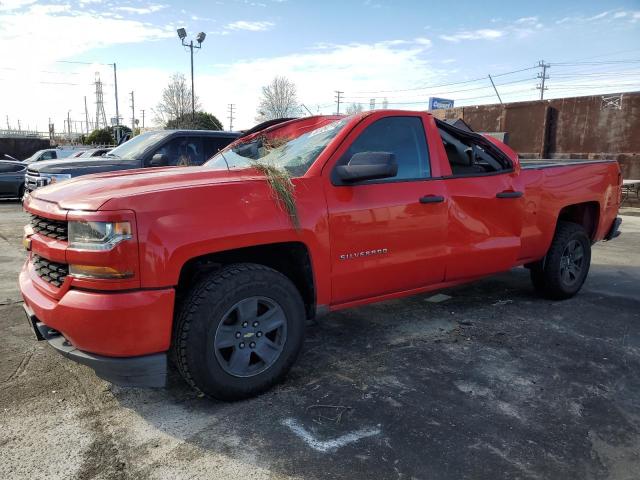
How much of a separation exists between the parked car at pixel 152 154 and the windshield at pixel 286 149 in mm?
3647

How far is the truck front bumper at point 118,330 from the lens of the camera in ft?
8.14

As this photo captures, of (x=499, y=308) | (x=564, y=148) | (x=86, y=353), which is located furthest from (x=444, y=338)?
(x=564, y=148)

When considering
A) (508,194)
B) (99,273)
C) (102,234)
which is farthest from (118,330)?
(508,194)

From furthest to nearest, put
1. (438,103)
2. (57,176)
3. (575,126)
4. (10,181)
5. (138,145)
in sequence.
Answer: (438,103)
(575,126)
(10,181)
(138,145)
(57,176)

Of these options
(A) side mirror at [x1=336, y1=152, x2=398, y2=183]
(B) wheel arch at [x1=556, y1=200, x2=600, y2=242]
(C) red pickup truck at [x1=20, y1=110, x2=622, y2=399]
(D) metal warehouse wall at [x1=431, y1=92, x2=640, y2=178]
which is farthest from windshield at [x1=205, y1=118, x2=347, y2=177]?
(D) metal warehouse wall at [x1=431, y1=92, x2=640, y2=178]

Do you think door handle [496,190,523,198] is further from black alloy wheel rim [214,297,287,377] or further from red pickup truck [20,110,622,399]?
black alloy wheel rim [214,297,287,377]

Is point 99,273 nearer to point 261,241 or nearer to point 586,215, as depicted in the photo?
point 261,241

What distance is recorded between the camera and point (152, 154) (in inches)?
306

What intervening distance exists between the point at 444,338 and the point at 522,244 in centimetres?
119

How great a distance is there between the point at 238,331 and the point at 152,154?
18.5ft

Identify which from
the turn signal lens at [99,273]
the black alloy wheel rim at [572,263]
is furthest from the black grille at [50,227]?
the black alloy wheel rim at [572,263]

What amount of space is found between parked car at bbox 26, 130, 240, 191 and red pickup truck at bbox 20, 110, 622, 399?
3810 millimetres

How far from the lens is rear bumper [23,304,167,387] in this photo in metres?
2.54

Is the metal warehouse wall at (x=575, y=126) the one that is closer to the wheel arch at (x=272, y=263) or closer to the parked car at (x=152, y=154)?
the parked car at (x=152, y=154)
